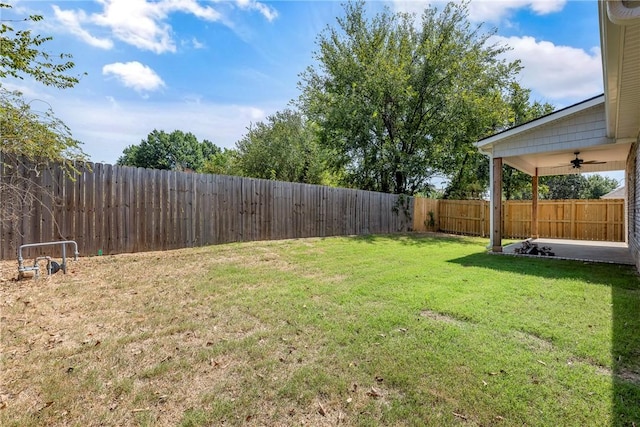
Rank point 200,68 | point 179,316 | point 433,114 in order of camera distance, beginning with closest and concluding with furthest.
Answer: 1. point 179,316
2. point 200,68
3. point 433,114

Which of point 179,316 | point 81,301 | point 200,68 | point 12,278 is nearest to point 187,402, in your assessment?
point 179,316

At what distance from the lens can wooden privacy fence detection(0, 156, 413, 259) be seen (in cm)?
546

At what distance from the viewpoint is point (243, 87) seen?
12836 millimetres

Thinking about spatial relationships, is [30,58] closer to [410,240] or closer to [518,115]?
[410,240]

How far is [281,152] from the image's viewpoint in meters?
20.5

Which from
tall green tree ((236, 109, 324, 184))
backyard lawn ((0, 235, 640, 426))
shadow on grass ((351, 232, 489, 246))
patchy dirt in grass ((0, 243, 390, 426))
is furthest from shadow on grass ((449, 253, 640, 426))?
tall green tree ((236, 109, 324, 184))

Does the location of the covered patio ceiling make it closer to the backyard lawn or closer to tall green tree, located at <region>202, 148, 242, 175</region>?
the backyard lawn

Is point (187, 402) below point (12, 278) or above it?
below

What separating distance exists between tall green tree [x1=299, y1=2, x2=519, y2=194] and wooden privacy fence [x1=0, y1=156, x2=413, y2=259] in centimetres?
711

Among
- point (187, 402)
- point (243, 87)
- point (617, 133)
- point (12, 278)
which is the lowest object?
point (187, 402)

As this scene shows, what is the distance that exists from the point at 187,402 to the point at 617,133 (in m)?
8.73

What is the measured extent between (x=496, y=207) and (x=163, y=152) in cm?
3954

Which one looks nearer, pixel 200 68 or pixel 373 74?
pixel 200 68

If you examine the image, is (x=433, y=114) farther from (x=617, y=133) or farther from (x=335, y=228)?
(x=617, y=133)
